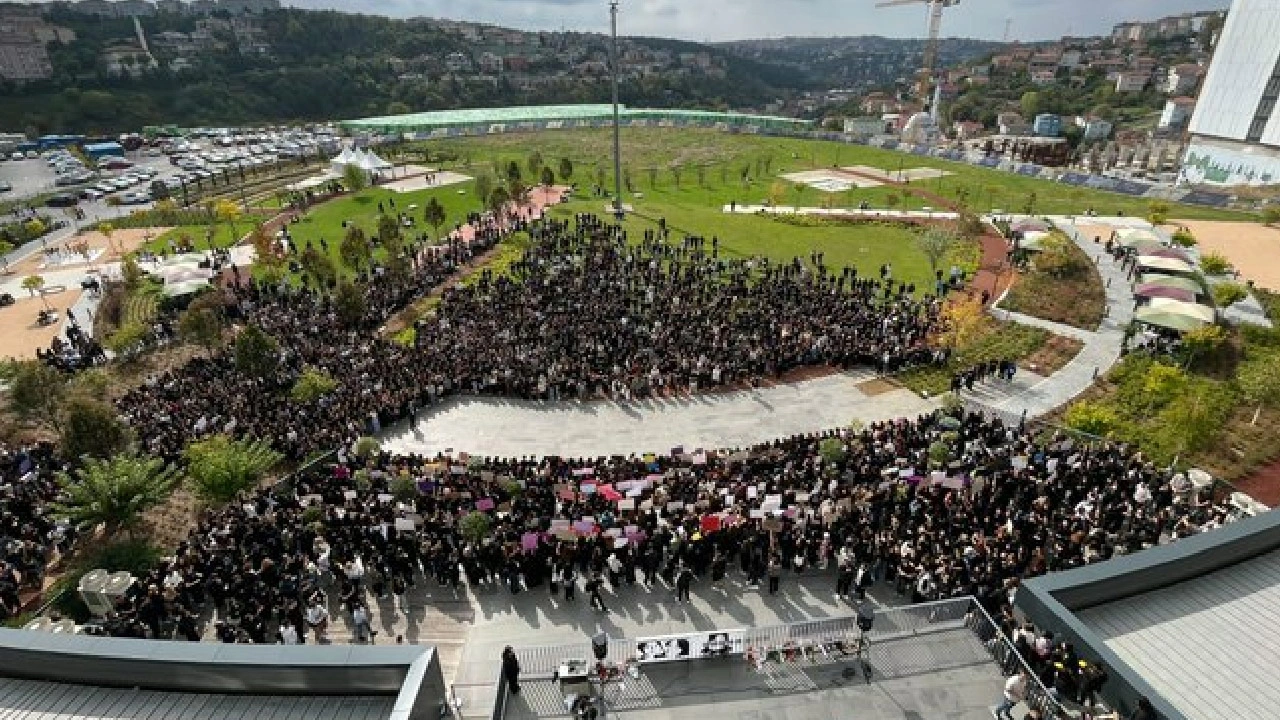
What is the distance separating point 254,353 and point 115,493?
1003 centimetres

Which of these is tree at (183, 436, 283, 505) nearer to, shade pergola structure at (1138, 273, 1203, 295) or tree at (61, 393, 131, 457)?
tree at (61, 393, 131, 457)

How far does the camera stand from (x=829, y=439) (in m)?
20.8

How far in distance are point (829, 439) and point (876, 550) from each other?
4739 mm

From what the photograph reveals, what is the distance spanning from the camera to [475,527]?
54.9ft

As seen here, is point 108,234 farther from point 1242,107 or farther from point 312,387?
point 1242,107

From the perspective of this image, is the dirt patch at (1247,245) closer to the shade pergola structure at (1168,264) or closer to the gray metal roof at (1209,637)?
the shade pergola structure at (1168,264)

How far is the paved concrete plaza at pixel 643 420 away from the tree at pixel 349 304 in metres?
9.12

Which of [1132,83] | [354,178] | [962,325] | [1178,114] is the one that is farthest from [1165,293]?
[1132,83]

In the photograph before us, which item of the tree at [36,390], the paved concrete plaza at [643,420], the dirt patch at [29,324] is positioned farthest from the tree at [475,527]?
the dirt patch at [29,324]

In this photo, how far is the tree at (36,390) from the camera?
23078mm

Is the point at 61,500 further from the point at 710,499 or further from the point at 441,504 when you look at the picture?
the point at 710,499

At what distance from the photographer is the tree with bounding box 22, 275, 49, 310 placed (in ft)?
134

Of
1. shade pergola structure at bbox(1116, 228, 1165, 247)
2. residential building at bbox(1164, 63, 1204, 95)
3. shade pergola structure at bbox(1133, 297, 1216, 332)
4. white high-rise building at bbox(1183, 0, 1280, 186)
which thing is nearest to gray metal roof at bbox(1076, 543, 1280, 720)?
shade pergola structure at bbox(1133, 297, 1216, 332)

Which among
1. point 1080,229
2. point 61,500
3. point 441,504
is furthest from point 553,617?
point 1080,229
